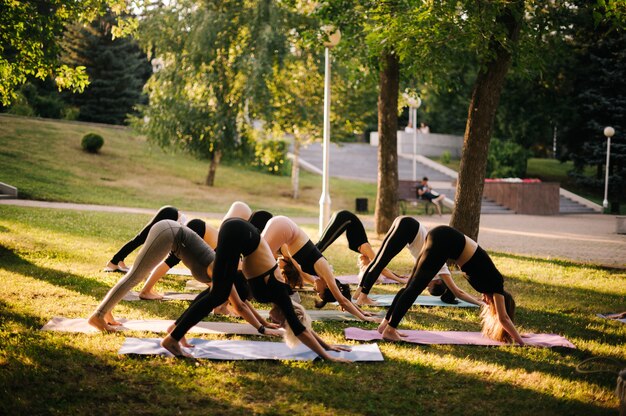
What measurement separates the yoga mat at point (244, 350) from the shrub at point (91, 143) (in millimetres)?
26081

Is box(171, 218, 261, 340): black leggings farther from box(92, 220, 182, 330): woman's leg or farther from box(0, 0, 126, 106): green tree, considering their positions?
box(0, 0, 126, 106): green tree

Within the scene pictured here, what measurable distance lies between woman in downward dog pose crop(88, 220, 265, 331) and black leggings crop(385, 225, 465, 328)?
1740mm

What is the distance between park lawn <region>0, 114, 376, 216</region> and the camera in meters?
23.6

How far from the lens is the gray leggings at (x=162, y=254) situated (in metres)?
6.14

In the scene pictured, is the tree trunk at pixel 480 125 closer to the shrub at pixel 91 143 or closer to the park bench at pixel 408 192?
the park bench at pixel 408 192

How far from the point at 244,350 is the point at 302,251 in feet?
5.27

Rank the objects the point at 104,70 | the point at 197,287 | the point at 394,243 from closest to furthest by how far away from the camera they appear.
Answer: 1. the point at 394,243
2. the point at 197,287
3. the point at 104,70

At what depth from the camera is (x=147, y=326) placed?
680 centimetres

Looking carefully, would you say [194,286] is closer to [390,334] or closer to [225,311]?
[225,311]

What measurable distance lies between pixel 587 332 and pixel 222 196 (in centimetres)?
2150

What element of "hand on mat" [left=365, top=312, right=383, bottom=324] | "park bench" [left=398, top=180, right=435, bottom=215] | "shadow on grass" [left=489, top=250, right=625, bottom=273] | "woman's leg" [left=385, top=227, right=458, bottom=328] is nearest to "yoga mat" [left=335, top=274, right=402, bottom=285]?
"hand on mat" [left=365, top=312, right=383, bottom=324]

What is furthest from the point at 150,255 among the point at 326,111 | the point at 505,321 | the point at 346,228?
the point at 326,111

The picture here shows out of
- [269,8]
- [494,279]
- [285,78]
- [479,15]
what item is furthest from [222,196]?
[494,279]

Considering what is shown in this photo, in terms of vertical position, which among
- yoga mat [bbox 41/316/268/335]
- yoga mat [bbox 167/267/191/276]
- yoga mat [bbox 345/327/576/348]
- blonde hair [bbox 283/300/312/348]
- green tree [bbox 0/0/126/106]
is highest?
green tree [bbox 0/0/126/106]
